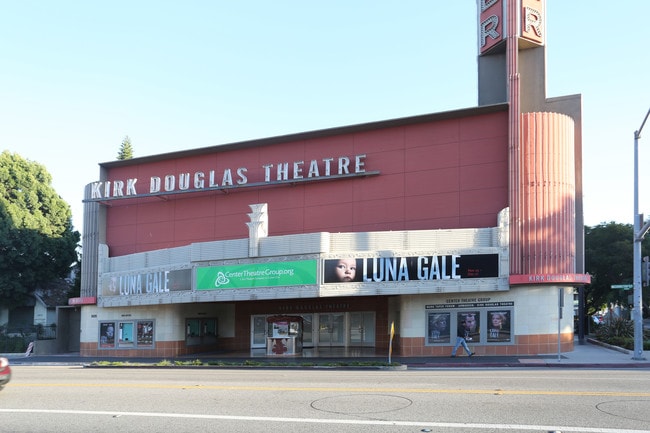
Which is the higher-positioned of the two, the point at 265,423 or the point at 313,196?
the point at 313,196

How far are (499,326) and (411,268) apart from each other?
4568 mm

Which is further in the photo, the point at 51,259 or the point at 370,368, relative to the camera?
the point at 51,259

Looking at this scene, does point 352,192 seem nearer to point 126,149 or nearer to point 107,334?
point 107,334

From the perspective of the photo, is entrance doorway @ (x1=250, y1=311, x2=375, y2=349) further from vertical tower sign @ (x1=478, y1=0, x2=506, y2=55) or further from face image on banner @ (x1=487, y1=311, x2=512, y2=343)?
vertical tower sign @ (x1=478, y1=0, x2=506, y2=55)

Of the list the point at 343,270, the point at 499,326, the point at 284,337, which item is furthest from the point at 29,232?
the point at 499,326

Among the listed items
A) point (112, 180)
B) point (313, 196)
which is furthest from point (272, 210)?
point (112, 180)

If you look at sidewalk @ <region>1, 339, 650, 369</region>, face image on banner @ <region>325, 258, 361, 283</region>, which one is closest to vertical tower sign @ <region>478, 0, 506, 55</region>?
face image on banner @ <region>325, 258, 361, 283</region>

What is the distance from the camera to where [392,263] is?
91.7ft

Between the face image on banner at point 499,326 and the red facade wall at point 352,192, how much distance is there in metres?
4.25

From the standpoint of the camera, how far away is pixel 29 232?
156 feet

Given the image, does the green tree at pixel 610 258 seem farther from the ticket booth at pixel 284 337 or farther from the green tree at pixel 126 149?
the green tree at pixel 126 149

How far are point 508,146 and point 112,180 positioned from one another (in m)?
23.9

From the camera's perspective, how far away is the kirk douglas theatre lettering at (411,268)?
27328 millimetres

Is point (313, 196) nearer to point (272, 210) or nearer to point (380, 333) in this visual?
point (272, 210)
